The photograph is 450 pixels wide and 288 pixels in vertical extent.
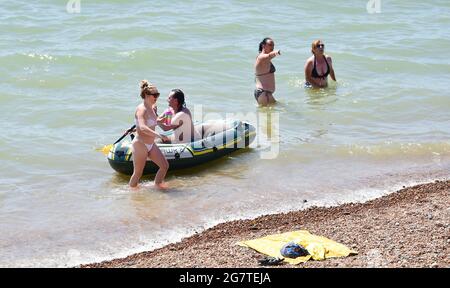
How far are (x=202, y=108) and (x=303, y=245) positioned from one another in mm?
6484

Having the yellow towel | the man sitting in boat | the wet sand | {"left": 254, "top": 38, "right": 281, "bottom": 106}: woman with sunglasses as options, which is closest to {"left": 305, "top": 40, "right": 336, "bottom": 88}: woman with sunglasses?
{"left": 254, "top": 38, "right": 281, "bottom": 106}: woman with sunglasses

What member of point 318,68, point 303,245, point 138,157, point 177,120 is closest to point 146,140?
point 138,157

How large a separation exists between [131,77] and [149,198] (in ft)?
21.0

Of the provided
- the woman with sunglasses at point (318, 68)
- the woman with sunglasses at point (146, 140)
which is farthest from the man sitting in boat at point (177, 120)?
the woman with sunglasses at point (318, 68)

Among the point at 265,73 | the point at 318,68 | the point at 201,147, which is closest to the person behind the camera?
the point at 201,147

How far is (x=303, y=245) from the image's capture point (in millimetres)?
6719

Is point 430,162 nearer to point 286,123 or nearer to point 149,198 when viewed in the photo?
point 286,123

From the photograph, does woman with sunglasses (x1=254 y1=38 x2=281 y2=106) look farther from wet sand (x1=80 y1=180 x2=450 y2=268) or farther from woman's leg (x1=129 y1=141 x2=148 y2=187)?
wet sand (x1=80 y1=180 x2=450 y2=268)

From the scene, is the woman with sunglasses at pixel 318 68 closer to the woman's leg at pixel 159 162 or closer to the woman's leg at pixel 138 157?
the woman's leg at pixel 159 162

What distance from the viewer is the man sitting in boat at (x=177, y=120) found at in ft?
31.9

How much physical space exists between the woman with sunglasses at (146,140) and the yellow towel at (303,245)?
2410 millimetres

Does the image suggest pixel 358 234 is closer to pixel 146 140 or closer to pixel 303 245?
pixel 303 245

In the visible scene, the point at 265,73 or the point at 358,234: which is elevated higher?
the point at 265,73
